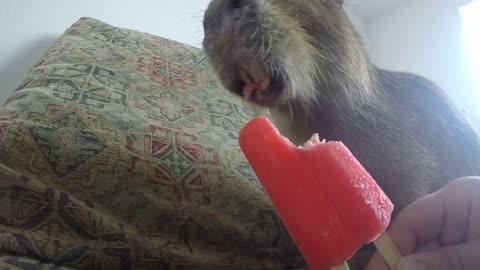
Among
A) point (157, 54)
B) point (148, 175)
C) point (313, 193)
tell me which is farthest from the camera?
point (157, 54)

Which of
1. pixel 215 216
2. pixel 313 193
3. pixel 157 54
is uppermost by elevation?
pixel 313 193

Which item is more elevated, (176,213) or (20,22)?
(20,22)

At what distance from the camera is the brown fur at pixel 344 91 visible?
A: 82 cm

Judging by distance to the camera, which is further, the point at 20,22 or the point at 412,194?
the point at 20,22

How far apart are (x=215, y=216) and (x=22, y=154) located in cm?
36

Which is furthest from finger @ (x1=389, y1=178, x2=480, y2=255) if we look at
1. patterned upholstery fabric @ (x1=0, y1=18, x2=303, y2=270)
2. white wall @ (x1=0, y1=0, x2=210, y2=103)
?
white wall @ (x1=0, y1=0, x2=210, y2=103)

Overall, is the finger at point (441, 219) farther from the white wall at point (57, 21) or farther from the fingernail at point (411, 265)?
the white wall at point (57, 21)

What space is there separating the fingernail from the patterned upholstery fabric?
413mm

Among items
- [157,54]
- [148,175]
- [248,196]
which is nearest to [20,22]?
[157,54]

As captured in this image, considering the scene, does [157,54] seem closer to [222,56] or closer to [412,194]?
[222,56]

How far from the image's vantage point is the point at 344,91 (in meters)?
0.97

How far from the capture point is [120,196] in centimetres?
97

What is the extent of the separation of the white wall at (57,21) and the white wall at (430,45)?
103 cm

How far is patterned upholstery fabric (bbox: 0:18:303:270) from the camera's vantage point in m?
0.86
